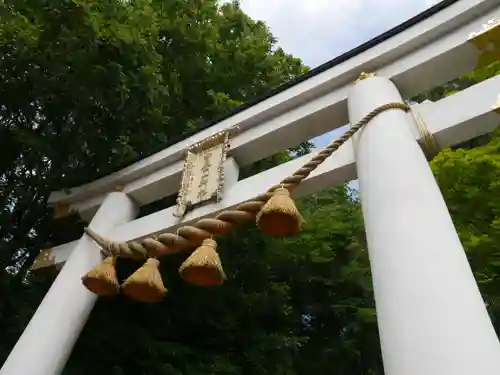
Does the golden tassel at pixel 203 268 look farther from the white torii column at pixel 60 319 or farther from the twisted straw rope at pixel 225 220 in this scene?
the white torii column at pixel 60 319

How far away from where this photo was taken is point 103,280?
2.86 m

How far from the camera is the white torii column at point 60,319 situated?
296cm

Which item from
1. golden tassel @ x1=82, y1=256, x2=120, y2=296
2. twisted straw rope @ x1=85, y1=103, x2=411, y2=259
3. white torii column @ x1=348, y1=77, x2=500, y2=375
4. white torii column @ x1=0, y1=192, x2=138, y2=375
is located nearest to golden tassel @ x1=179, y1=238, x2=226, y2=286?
twisted straw rope @ x1=85, y1=103, x2=411, y2=259

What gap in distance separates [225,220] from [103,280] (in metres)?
0.73

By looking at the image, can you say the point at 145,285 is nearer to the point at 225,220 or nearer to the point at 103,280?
the point at 103,280

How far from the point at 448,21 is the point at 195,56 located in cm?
248

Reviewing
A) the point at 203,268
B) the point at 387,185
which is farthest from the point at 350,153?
the point at 203,268

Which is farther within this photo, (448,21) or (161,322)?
(161,322)

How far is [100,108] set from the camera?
4.05 m

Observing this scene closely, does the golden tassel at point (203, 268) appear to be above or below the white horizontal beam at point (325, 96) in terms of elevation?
below

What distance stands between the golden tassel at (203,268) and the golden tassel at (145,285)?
235mm

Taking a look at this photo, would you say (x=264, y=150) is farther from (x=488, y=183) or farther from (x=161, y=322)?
(x=488, y=183)

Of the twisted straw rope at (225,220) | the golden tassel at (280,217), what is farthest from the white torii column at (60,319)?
the golden tassel at (280,217)

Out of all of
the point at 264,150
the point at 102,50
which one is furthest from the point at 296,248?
the point at 102,50
